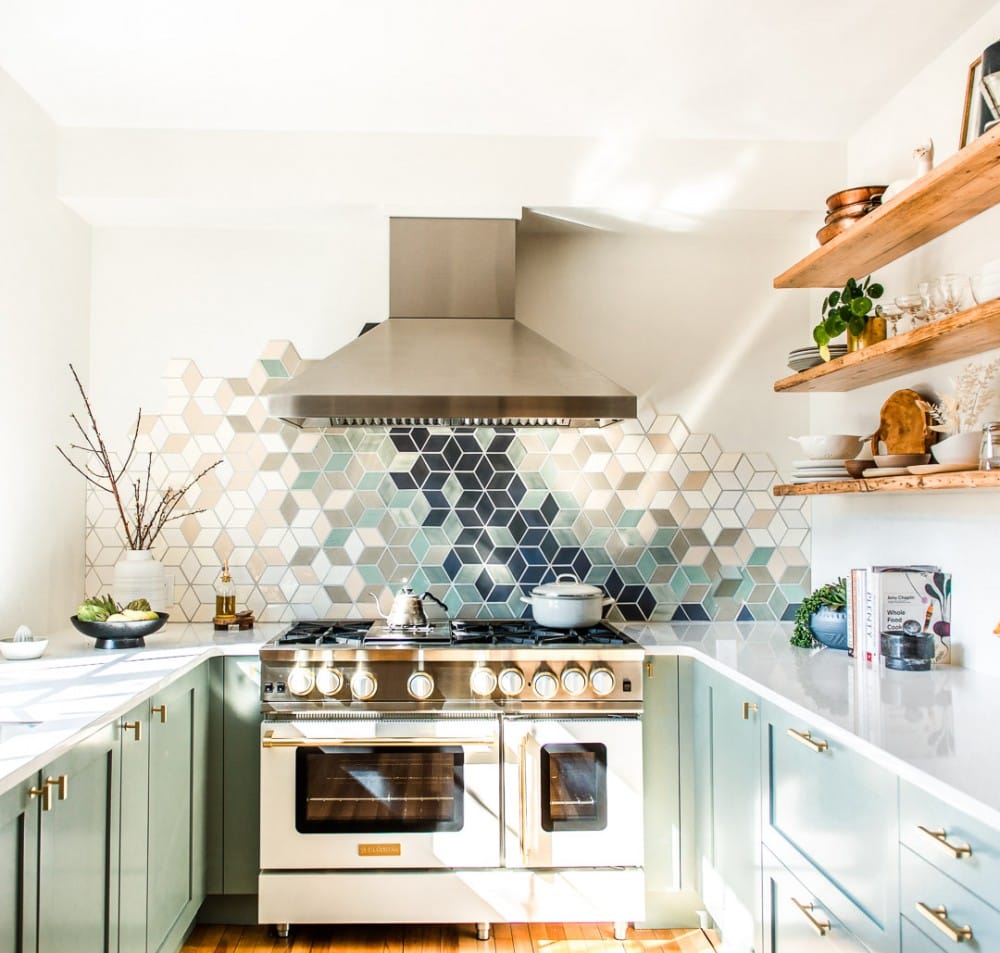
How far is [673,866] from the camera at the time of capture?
2648 mm

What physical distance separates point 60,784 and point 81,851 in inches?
8.7

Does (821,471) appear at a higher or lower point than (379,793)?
higher

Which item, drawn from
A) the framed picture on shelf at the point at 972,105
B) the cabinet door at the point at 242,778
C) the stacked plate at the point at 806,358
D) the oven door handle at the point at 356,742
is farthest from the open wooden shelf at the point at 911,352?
the cabinet door at the point at 242,778

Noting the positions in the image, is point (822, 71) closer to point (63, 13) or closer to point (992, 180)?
point (992, 180)

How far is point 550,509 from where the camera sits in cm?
323

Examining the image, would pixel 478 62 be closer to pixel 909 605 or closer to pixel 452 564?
pixel 452 564

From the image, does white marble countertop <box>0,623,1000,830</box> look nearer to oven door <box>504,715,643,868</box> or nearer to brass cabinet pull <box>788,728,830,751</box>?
brass cabinet pull <box>788,728,830,751</box>

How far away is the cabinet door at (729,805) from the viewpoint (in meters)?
2.19

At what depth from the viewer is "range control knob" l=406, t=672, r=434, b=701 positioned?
A: 2.54 meters

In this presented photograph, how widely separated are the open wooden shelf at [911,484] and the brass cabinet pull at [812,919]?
99 centimetres

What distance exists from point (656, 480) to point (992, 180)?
1.58 meters

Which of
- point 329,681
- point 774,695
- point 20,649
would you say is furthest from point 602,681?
point 20,649

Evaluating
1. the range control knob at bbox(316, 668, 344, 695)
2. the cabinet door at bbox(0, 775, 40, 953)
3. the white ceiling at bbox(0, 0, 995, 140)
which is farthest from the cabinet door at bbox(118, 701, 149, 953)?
the white ceiling at bbox(0, 0, 995, 140)

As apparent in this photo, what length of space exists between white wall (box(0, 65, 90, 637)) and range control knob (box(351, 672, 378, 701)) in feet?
3.57
